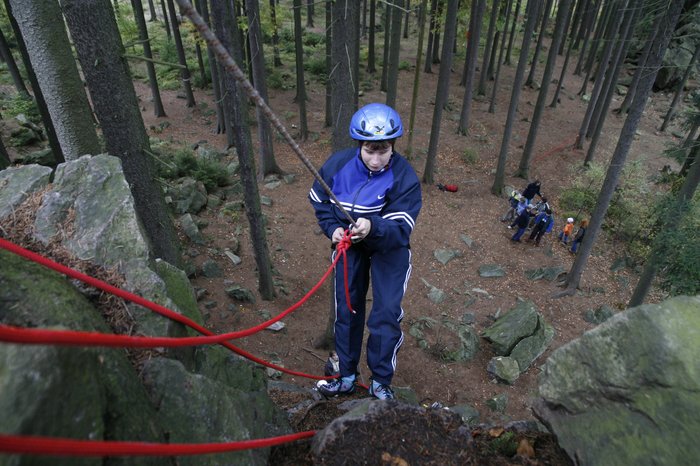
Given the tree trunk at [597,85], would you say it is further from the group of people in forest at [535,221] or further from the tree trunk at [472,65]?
the group of people in forest at [535,221]

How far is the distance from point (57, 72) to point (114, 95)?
0.63 meters

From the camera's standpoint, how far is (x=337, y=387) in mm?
4188

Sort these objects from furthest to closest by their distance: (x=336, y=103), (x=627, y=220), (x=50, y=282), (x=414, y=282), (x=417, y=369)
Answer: (x=627, y=220) < (x=414, y=282) < (x=417, y=369) < (x=336, y=103) < (x=50, y=282)

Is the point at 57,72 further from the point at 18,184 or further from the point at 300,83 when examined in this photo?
the point at 300,83

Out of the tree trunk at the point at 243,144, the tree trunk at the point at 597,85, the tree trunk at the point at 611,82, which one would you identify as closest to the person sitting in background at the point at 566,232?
the tree trunk at the point at 611,82

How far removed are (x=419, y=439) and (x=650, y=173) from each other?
24.4m

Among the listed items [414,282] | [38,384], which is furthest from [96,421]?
[414,282]

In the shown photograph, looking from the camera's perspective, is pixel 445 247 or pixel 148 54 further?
pixel 148 54

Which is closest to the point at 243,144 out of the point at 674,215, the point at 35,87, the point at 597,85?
the point at 35,87

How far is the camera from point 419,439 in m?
2.78

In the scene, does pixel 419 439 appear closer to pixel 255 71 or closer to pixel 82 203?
pixel 82 203

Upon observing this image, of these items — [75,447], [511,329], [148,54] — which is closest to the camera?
[75,447]

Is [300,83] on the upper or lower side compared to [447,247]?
upper

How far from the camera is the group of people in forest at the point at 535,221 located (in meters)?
14.2
